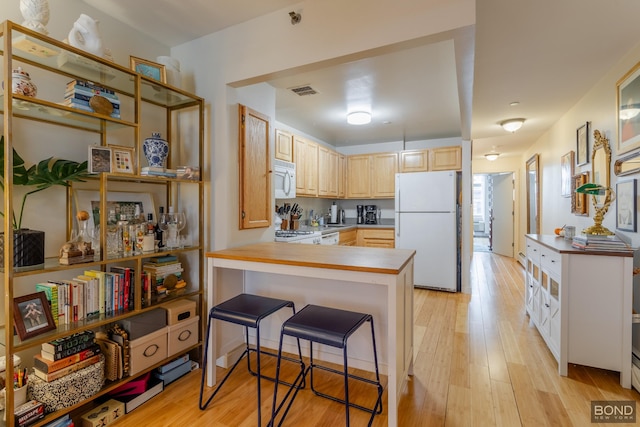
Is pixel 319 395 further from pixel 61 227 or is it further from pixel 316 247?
pixel 61 227

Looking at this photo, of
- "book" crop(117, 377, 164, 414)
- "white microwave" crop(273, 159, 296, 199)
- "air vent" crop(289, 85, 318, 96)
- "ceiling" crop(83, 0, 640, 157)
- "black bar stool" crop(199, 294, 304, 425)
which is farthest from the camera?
"white microwave" crop(273, 159, 296, 199)

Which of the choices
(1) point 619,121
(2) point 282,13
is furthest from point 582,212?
(2) point 282,13

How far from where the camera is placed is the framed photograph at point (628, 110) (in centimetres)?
209

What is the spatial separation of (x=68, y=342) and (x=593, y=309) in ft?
10.5

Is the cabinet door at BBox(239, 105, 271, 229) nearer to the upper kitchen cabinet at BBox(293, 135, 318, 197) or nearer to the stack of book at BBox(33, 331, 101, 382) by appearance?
the stack of book at BBox(33, 331, 101, 382)

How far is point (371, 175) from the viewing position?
17.3ft

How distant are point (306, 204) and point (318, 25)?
11.1ft

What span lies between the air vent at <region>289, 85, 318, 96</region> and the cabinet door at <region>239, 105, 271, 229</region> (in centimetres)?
59

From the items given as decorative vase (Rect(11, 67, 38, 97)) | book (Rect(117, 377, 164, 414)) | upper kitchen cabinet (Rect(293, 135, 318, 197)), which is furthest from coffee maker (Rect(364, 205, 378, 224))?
decorative vase (Rect(11, 67, 38, 97))

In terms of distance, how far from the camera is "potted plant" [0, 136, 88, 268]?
4.75ft

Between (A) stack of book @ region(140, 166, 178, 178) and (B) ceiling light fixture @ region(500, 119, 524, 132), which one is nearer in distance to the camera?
(A) stack of book @ region(140, 166, 178, 178)

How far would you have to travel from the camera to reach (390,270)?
57.4 inches

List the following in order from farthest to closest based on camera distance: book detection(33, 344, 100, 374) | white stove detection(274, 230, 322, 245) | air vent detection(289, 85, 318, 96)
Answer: white stove detection(274, 230, 322, 245)
air vent detection(289, 85, 318, 96)
book detection(33, 344, 100, 374)

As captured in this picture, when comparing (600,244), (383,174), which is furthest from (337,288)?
(383,174)
